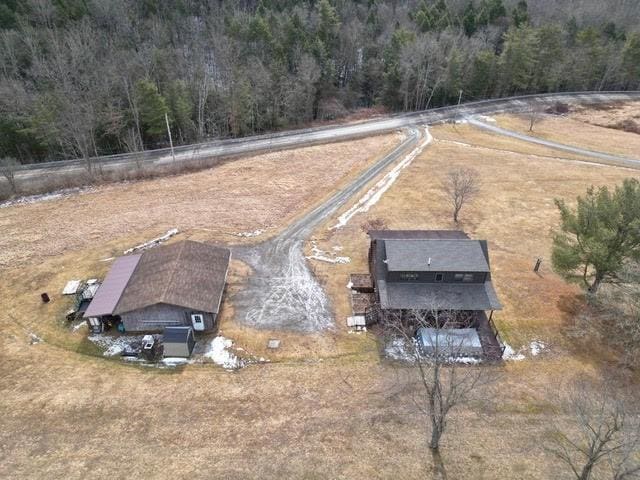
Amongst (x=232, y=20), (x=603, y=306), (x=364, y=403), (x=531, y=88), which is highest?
(x=232, y=20)

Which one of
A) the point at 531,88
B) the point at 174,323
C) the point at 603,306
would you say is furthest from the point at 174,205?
the point at 531,88

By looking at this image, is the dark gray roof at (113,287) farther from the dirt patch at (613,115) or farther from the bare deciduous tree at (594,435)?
the dirt patch at (613,115)

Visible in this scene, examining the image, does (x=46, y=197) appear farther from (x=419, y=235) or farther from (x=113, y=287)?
(x=419, y=235)

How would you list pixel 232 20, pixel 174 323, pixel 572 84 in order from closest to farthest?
pixel 174 323 < pixel 232 20 < pixel 572 84

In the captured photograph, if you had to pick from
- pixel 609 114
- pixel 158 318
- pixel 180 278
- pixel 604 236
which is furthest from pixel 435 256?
pixel 609 114

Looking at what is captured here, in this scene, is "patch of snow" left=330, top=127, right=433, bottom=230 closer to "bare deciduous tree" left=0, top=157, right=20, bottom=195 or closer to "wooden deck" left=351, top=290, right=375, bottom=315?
"wooden deck" left=351, top=290, right=375, bottom=315

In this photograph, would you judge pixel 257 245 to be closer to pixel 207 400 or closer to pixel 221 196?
pixel 221 196
